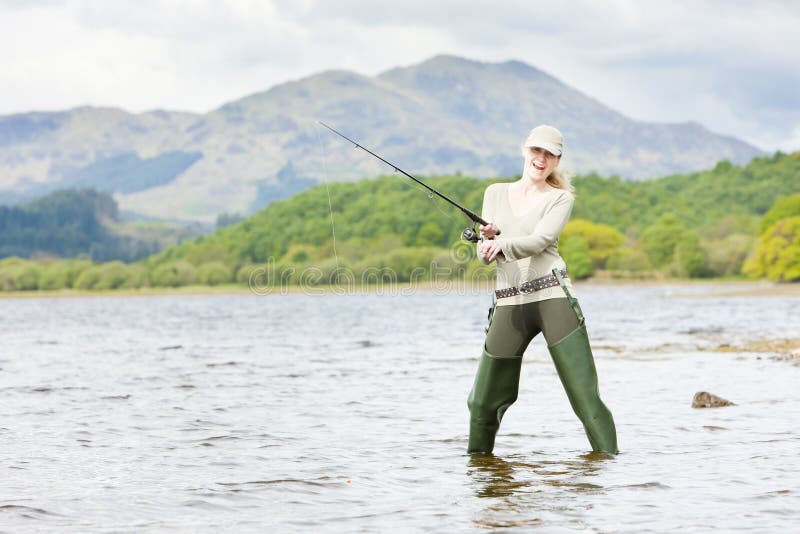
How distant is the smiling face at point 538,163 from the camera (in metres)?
9.68

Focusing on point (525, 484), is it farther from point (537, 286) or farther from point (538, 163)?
point (538, 163)

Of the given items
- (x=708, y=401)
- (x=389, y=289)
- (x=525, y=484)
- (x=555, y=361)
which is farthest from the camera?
(x=389, y=289)

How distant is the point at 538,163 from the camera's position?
381 inches

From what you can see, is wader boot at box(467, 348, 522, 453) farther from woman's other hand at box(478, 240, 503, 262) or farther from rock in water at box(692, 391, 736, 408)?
rock in water at box(692, 391, 736, 408)

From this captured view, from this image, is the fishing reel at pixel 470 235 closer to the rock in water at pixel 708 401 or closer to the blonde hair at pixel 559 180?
the blonde hair at pixel 559 180

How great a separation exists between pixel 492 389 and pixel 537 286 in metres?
1.12

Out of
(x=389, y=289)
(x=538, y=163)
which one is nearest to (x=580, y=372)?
(x=538, y=163)

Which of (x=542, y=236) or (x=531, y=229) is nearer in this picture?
(x=542, y=236)

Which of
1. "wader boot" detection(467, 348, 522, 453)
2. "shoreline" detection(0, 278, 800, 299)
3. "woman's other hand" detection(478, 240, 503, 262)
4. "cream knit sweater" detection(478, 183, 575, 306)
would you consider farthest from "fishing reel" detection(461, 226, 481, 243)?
"shoreline" detection(0, 278, 800, 299)

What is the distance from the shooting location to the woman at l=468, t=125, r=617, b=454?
31.5 ft

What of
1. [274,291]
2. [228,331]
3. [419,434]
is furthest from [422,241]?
[419,434]

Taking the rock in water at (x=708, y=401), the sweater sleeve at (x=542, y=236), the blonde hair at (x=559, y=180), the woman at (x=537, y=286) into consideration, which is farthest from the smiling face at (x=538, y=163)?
the rock in water at (x=708, y=401)

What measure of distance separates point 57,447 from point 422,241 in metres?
182

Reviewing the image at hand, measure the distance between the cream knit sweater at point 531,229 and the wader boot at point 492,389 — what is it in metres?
0.57
